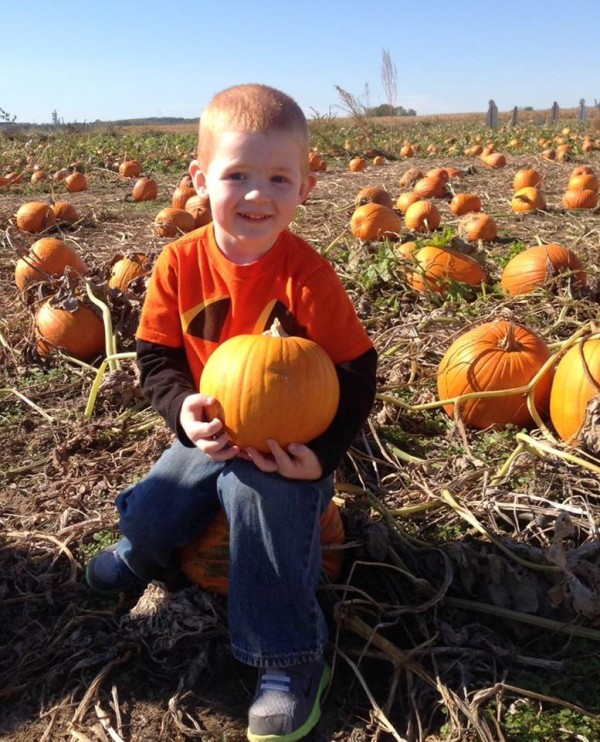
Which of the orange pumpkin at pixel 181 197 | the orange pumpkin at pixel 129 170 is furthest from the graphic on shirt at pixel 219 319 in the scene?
the orange pumpkin at pixel 129 170

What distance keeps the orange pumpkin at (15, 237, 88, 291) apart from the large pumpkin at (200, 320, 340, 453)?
313 centimetres

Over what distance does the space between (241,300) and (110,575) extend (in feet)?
3.31

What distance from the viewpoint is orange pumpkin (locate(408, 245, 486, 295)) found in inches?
184

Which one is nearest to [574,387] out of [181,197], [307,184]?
[307,184]

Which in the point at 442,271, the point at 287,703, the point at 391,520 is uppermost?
the point at 442,271

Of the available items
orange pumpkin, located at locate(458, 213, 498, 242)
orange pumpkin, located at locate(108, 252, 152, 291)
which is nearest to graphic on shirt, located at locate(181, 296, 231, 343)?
orange pumpkin, located at locate(108, 252, 152, 291)

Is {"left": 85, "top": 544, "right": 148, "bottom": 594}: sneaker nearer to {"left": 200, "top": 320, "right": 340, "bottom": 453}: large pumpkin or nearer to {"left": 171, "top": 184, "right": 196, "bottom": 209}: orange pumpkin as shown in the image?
{"left": 200, "top": 320, "right": 340, "bottom": 453}: large pumpkin

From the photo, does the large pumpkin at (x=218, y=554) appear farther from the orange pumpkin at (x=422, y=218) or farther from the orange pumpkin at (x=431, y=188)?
the orange pumpkin at (x=431, y=188)

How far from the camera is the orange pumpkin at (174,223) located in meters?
6.47

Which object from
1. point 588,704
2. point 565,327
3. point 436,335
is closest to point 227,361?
point 588,704

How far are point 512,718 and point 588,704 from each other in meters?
0.21

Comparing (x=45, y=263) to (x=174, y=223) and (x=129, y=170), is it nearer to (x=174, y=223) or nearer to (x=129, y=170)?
(x=174, y=223)

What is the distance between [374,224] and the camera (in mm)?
6164

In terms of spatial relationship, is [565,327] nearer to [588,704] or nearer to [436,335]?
[436,335]
